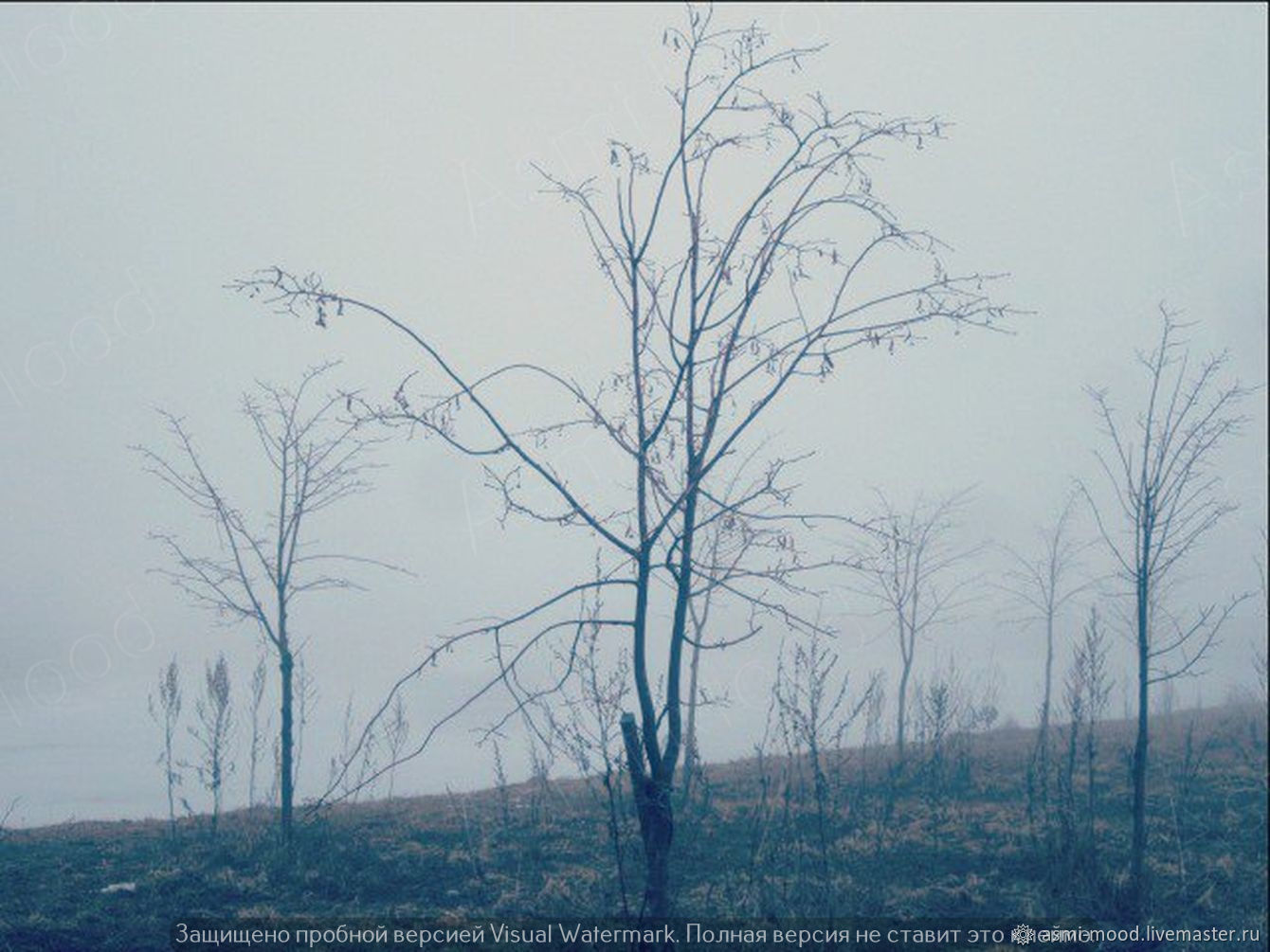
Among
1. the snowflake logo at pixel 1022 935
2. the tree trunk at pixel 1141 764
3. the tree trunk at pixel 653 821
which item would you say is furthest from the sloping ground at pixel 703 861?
the tree trunk at pixel 653 821

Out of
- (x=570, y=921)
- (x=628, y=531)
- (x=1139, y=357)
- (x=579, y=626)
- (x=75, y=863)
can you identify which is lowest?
(x=75, y=863)

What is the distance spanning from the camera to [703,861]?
1377 cm

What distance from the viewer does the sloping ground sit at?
10.1 meters

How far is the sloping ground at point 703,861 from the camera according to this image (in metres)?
10.1

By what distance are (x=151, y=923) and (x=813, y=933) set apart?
25.1ft

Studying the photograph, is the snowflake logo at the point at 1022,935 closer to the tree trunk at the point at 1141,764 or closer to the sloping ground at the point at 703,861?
the sloping ground at the point at 703,861

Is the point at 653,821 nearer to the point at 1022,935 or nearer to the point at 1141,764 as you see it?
the point at 1022,935

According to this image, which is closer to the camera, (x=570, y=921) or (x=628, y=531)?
(x=628, y=531)

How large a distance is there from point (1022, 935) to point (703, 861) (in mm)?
5424

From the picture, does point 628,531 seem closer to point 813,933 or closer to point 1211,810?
point 813,933

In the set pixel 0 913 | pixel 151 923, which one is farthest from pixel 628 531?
pixel 0 913

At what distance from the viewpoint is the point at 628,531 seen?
17.3 ft

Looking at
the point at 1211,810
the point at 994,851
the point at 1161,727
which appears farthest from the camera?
the point at 1161,727

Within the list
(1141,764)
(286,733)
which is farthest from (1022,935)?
(286,733)
